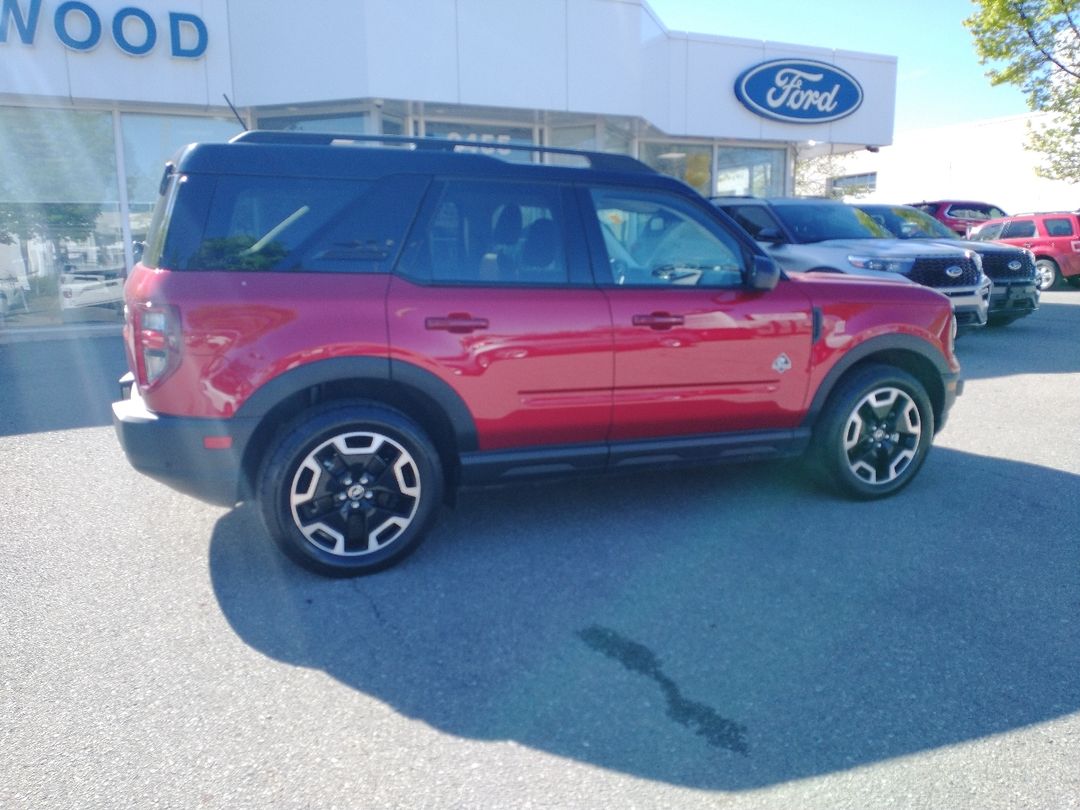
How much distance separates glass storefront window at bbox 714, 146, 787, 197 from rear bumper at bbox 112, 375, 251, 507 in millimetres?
15302

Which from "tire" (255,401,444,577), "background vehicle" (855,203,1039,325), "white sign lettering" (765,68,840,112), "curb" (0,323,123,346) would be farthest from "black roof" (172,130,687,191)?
"white sign lettering" (765,68,840,112)

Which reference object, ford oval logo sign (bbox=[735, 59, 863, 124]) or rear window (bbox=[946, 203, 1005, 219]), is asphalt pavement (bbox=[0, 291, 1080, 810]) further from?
rear window (bbox=[946, 203, 1005, 219])

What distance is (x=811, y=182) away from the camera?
140ft

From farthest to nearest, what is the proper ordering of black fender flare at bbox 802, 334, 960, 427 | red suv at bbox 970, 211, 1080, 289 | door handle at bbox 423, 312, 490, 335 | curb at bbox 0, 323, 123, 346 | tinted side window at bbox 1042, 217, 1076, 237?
tinted side window at bbox 1042, 217, 1076, 237, red suv at bbox 970, 211, 1080, 289, curb at bbox 0, 323, 123, 346, black fender flare at bbox 802, 334, 960, 427, door handle at bbox 423, 312, 490, 335

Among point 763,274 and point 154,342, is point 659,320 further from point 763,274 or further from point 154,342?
point 154,342

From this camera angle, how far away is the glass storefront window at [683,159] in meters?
17.1

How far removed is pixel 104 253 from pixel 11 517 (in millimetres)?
10237

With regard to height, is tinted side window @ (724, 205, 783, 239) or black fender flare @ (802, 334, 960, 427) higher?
tinted side window @ (724, 205, 783, 239)

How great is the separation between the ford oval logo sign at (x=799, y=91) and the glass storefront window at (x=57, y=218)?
11.1 m

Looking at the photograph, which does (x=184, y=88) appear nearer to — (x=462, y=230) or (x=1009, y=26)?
(x=462, y=230)

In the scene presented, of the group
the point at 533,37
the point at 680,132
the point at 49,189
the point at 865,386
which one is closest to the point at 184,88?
the point at 49,189

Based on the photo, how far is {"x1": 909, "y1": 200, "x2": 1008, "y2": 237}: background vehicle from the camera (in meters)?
20.7

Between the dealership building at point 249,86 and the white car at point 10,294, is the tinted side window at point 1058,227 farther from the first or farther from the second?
the white car at point 10,294

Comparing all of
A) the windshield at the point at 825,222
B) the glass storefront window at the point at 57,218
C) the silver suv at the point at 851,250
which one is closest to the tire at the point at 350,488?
the silver suv at the point at 851,250
